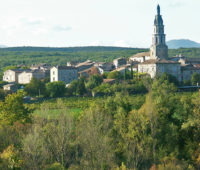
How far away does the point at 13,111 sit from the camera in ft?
106

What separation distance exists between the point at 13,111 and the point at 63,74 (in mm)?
44037

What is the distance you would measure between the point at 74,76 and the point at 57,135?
5406 centimetres

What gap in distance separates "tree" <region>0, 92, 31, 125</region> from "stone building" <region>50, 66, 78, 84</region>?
41.7 m

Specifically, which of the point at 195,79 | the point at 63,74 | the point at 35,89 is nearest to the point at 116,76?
the point at 63,74

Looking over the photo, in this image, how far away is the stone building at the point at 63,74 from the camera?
74.9 metres

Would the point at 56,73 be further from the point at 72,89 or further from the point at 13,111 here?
the point at 13,111

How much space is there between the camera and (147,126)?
27094 millimetres

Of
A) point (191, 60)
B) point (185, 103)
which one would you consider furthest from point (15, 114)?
point (191, 60)

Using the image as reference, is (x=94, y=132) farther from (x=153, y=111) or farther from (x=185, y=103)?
(x=185, y=103)

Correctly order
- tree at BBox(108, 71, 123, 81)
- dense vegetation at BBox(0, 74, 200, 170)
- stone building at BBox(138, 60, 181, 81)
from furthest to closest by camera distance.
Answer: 1. stone building at BBox(138, 60, 181, 81)
2. tree at BBox(108, 71, 123, 81)
3. dense vegetation at BBox(0, 74, 200, 170)

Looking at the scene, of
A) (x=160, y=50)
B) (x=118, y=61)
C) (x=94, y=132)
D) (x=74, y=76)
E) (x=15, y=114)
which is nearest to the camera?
(x=94, y=132)

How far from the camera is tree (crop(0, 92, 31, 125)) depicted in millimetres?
31547

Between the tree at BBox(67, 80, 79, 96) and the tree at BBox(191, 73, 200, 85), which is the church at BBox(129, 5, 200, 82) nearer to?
the tree at BBox(191, 73, 200, 85)

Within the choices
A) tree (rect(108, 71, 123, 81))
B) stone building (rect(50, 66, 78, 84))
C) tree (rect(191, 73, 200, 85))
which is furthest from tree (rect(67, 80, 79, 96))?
tree (rect(191, 73, 200, 85))
